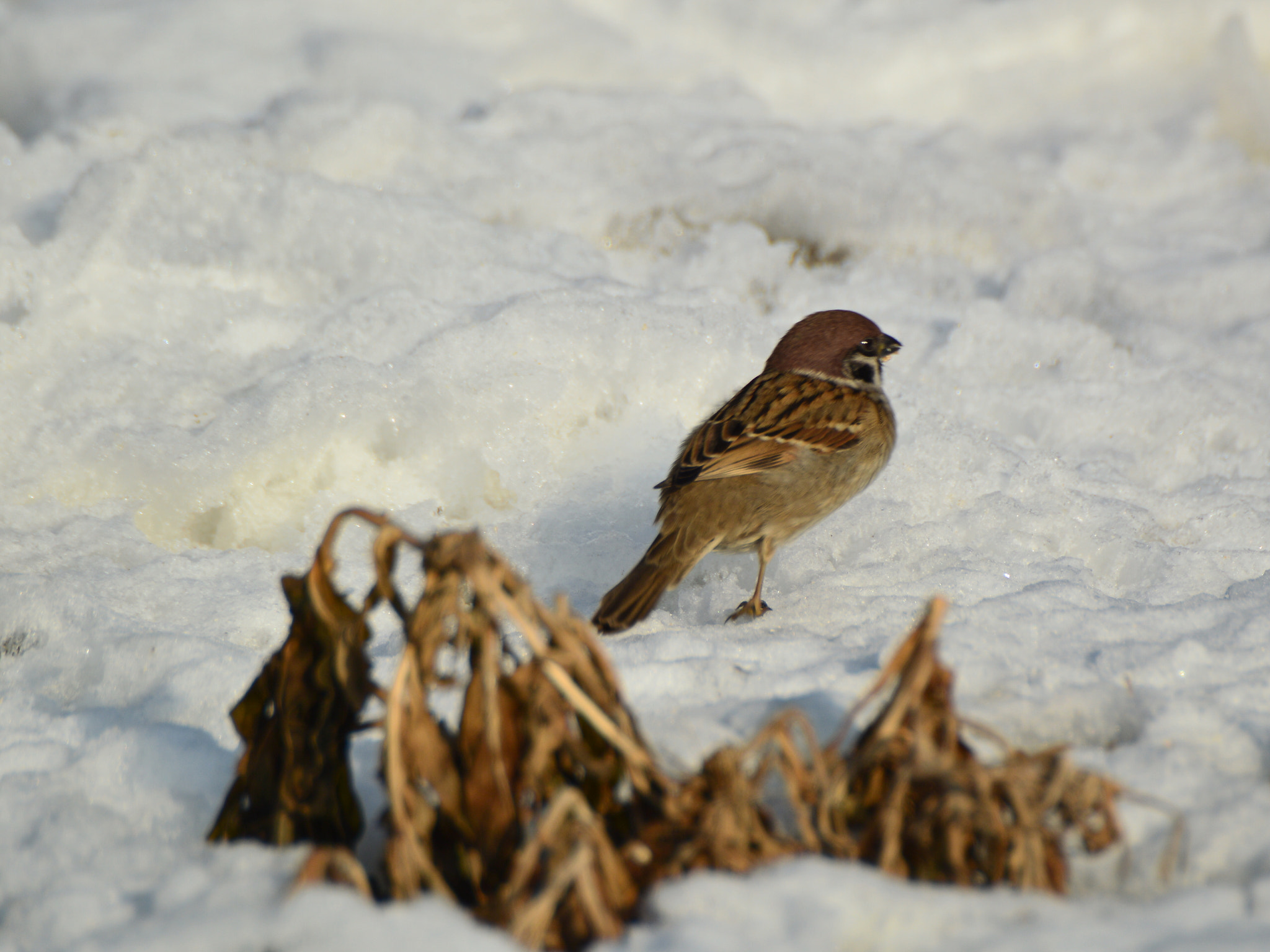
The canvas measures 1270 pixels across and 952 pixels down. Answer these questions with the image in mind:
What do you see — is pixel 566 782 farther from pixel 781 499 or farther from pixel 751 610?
pixel 781 499

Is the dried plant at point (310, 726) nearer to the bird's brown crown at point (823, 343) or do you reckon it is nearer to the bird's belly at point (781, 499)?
the bird's belly at point (781, 499)

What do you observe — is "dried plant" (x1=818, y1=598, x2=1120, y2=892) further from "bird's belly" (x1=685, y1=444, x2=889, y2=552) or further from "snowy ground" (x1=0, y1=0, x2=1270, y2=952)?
"bird's belly" (x1=685, y1=444, x2=889, y2=552)

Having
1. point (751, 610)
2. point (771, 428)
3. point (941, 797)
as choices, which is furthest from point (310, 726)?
point (771, 428)

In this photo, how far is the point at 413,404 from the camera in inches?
162

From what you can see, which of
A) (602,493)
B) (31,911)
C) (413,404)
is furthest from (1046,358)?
(31,911)

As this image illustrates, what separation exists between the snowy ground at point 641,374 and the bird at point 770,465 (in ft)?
0.79

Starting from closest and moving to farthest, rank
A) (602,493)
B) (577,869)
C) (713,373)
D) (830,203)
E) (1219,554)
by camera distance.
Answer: (577,869), (1219,554), (602,493), (713,373), (830,203)

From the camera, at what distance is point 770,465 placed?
12.1 feet

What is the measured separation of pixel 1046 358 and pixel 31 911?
186 inches

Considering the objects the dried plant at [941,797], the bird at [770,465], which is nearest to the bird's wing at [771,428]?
the bird at [770,465]

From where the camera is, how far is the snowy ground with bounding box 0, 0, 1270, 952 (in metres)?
1.97

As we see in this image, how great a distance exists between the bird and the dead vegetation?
1.59 m

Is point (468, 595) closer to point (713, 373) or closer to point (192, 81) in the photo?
point (713, 373)

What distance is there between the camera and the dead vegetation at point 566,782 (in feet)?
5.16
